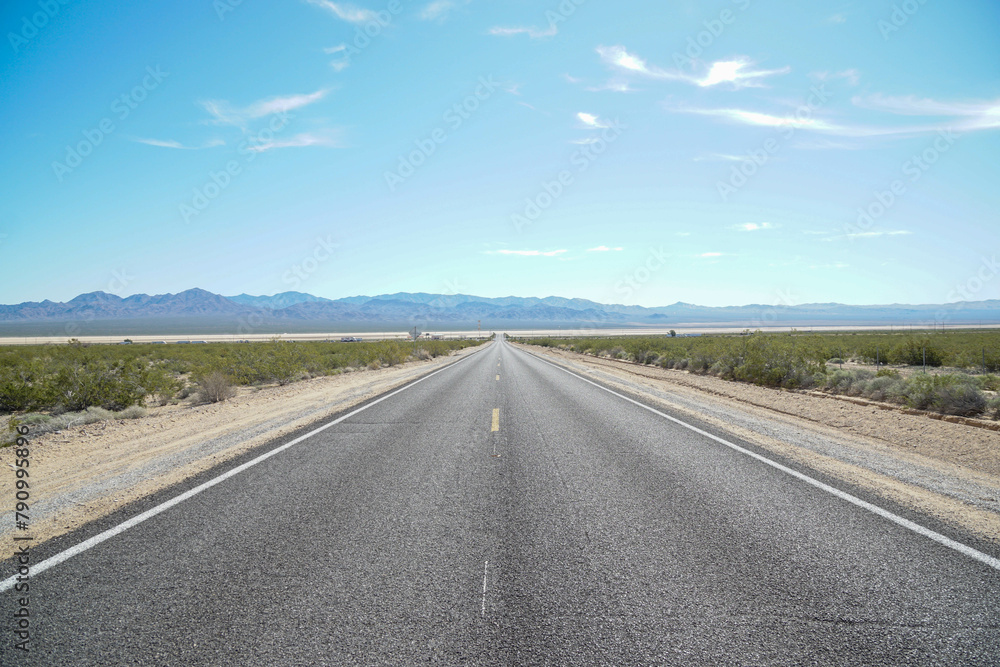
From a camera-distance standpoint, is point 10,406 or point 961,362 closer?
point 10,406

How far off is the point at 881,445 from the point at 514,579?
326 inches

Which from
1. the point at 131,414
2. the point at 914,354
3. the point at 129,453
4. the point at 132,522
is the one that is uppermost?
the point at 914,354

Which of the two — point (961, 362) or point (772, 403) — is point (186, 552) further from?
point (961, 362)

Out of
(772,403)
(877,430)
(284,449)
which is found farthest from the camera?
(772,403)

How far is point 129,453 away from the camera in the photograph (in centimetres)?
834

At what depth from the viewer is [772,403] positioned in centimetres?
1447

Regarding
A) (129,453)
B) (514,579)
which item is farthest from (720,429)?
(129,453)

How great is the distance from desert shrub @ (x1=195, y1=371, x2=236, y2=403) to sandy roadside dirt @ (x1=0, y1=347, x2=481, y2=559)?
5.75 ft

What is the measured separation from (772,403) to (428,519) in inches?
506

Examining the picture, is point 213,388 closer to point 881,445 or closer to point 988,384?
point 881,445

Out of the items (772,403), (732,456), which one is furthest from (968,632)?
(772,403)

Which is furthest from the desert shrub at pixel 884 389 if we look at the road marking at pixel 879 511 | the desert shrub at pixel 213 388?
the desert shrub at pixel 213 388

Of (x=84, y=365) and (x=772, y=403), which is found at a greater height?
(x=84, y=365)

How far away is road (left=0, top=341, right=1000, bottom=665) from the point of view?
2.87 m
